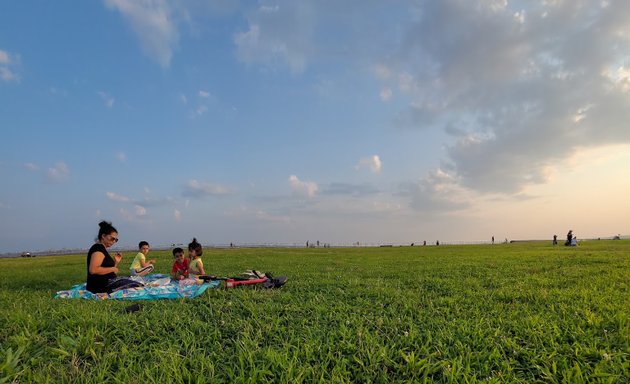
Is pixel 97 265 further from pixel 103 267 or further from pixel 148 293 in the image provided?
pixel 148 293

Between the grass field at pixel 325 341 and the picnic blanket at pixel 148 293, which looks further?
the picnic blanket at pixel 148 293

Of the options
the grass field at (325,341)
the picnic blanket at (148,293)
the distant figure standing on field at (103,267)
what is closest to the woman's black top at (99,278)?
the distant figure standing on field at (103,267)

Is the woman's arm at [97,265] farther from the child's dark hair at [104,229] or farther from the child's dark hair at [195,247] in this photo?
the child's dark hair at [195,247]

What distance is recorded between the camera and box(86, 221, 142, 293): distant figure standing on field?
830cm

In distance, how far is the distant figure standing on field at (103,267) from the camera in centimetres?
830

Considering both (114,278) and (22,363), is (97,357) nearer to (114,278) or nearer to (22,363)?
(22,363)

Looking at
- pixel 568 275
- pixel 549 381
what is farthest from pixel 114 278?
pixel 568 275

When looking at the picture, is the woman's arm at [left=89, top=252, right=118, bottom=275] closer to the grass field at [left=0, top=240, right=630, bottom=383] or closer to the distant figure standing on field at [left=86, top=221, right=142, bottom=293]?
the distant figure standing on field at [left=86, top=221, right=142, bottom=293]

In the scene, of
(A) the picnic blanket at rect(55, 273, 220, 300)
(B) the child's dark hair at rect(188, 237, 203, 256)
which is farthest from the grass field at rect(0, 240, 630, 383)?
(B) the child's dark hair at rect(188, 237, 203, 256)

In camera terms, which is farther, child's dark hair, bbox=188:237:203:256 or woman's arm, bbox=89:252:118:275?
Result: child's dark hair, bbox=188:237:203:256

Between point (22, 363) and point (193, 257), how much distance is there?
741 cm

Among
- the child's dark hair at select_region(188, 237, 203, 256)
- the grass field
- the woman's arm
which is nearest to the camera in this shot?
the grass field

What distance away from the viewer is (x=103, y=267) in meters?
8.49

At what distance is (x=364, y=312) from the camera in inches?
238
